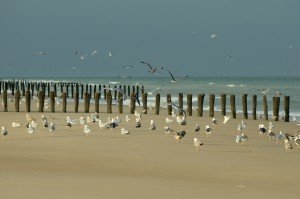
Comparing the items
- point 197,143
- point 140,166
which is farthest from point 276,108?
point 140,166

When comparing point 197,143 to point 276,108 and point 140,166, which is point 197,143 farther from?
point 276,108

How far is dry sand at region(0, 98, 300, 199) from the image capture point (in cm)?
859

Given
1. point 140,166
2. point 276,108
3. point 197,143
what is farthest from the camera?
point 276,108

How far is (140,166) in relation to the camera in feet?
38.5

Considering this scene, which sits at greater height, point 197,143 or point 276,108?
point 197,143

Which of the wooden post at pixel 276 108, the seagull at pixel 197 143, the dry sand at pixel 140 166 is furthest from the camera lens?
the wooden post at pixel 276 108

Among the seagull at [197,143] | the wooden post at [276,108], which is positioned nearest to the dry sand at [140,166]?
the seagull at [197,143]

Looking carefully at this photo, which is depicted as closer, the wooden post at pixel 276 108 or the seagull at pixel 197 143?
the seagull at pixel 197 143

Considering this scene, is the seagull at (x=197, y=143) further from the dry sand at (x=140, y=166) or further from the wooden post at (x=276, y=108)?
the wooden post at (x=276, y=108)

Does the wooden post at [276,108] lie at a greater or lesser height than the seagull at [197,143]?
lesser

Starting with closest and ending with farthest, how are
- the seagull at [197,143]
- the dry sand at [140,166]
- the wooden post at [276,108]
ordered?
the dry sand at [140,166], the seagull at [197,143], the wooden post at [276,108]

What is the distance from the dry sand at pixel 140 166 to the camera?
8.59 meters

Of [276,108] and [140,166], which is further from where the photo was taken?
[276,108]

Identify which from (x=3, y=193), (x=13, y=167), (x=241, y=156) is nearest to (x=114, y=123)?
(x=241, y=156)
